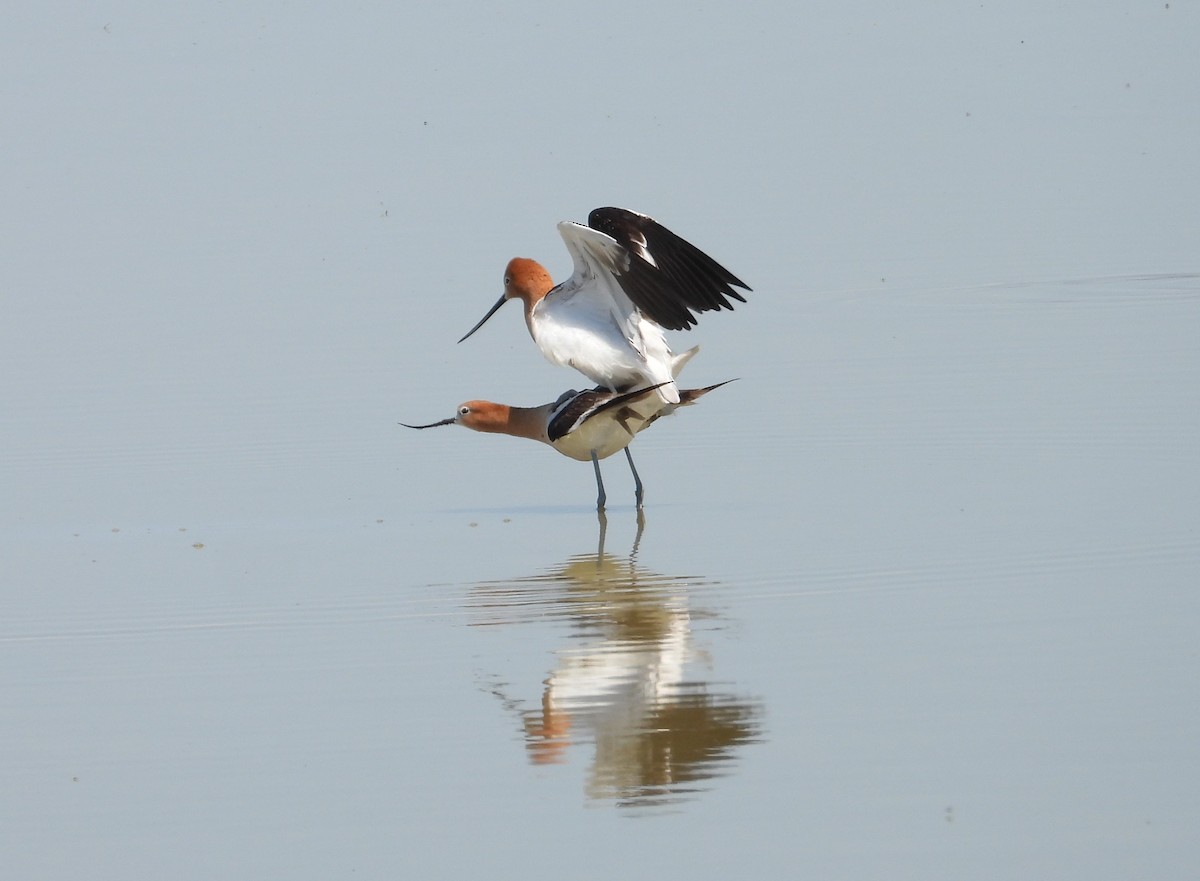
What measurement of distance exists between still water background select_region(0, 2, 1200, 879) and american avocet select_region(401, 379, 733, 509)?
0.78ft

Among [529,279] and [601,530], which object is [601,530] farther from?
[529,279]

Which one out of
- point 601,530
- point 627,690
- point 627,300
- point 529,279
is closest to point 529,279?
point 529,279

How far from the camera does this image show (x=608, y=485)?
1030 centimetres

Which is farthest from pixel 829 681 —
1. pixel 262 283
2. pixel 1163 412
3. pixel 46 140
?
pixel 46 140

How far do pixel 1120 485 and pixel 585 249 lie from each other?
7.97 ft

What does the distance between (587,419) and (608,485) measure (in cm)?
72

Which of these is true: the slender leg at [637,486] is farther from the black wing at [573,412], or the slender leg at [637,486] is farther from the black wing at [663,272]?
the black wing at [663,272]

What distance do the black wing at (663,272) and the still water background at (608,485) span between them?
Result: 2.67 ft

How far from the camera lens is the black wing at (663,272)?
9.48m

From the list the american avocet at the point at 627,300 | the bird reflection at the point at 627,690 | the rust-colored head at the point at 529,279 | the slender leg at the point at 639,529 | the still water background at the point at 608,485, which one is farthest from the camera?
the rust-colored head at the point at 529,279

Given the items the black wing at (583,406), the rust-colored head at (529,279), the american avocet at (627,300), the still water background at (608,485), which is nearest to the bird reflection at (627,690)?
the still water background at (608,485)

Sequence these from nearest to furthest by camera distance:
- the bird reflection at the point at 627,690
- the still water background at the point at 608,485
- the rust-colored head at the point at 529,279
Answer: the still water background at the point at 608,485 < the bird reflection at the point at 627,690 < the rust-colored head at the point at 529,279

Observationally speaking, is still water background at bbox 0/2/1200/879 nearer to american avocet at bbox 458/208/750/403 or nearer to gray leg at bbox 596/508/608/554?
gray leg at bbox 596/508/608/554

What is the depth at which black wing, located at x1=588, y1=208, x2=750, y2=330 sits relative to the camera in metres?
9.48
